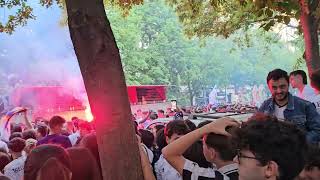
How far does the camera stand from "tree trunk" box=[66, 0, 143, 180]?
2859 millimetres

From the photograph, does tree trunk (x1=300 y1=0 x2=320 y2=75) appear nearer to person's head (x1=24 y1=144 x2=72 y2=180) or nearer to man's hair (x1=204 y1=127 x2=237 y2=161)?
man's hair (x1=204 y1=127 x2=237 y2=161)

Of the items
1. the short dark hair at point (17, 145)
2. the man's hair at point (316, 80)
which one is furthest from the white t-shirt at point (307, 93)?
the short dark hair at point (17, 145)

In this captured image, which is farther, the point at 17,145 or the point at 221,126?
the point at 17,145

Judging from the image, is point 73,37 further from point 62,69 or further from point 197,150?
point 62,69

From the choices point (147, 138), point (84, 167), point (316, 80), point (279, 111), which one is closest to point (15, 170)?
point (84, 167)

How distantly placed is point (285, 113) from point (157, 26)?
43583 mm

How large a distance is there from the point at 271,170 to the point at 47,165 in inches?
58.8

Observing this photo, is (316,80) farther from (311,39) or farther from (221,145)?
(311,39)

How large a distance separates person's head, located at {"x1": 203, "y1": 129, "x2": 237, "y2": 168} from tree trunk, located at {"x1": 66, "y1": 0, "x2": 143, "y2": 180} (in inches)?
22.0

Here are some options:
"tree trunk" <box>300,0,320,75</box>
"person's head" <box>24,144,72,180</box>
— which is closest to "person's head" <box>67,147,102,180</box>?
"person's head" <box>24,144,72,180</box>

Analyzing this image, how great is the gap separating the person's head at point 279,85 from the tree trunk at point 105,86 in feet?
6.89

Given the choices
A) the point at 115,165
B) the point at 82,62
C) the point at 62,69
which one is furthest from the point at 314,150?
the point at 62,69

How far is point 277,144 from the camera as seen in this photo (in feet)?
7.75

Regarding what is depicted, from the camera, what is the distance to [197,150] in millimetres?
4016
